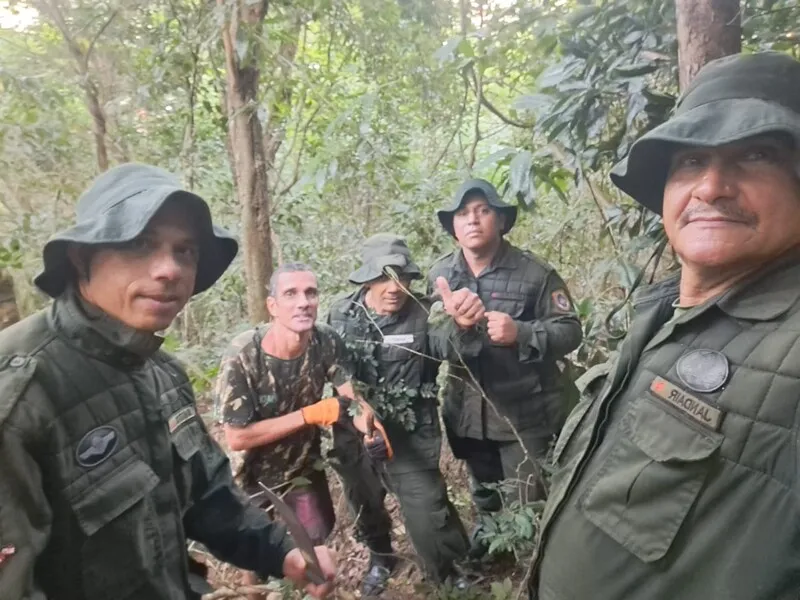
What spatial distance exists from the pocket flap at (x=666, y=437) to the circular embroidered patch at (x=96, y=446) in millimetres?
1330

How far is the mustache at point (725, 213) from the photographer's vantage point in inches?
52.2

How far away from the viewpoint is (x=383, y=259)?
3566 mm

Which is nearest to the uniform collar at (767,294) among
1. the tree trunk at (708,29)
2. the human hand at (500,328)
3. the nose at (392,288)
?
the tree trunk at (708,29)

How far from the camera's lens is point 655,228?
93.9 inches

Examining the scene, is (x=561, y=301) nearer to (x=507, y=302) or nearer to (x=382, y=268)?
(x=507, y=302)

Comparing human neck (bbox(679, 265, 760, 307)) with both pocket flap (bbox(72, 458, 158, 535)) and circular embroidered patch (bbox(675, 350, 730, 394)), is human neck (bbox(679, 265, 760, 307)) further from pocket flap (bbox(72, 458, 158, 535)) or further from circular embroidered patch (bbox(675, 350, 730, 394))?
pocket flap (bbox(72, 458, 158, 535))

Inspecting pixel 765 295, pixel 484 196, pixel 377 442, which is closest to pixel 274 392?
pixel 377 442

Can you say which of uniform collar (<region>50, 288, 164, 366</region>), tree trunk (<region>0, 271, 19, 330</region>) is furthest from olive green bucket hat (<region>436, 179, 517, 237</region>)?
tree trunk (<region>0, 271, 19, 330</region>)

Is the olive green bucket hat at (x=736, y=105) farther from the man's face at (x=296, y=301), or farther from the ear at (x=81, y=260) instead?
the man's face at (x=296, y=301)

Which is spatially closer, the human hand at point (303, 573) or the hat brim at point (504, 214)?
the human hand at point (303, 573)

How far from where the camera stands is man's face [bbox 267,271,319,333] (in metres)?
3.10

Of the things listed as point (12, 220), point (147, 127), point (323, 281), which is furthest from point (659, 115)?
point (12, 220)

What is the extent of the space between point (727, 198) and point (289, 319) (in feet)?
7.42

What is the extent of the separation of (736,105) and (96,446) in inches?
70.5
